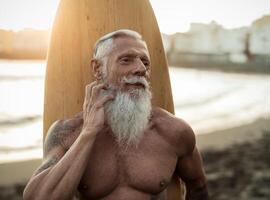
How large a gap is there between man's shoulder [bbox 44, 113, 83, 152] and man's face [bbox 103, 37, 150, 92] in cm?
18

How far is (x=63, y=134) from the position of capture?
139cm

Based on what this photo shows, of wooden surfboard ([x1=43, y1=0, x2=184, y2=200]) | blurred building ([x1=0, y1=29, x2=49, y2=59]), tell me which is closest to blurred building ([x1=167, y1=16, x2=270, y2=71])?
blurred building ([x1=0, y1=29, x2=49, y2=59])

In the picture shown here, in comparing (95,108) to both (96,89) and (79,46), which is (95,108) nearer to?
(96,89)

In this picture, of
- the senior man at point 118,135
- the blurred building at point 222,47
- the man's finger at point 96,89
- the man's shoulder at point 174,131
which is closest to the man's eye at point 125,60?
the senior man at point 118,135

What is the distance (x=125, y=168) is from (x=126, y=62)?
1.13 ft

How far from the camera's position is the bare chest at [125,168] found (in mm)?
1366

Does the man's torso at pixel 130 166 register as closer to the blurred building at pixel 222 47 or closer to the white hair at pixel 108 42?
the white hair at pixel 108 42

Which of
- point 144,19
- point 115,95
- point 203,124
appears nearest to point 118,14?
point 144,19

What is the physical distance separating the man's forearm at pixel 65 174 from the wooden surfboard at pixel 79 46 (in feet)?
1.38

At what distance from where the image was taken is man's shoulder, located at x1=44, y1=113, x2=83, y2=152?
4.52 ft

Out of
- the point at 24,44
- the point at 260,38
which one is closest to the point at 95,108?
the point at 24,44

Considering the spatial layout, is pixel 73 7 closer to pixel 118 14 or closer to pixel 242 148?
pixel 118 14

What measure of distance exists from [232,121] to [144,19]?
8.44 feet

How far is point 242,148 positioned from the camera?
13.3ft
